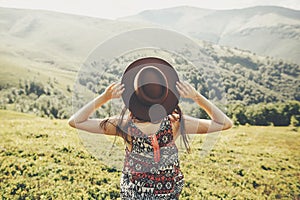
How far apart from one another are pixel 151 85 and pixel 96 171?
6.56 metres

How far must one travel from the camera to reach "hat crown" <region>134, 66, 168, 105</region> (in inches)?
110

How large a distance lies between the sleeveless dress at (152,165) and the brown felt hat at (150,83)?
1.18 feet

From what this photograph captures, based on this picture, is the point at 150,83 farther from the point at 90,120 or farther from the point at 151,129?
the point at 90,120

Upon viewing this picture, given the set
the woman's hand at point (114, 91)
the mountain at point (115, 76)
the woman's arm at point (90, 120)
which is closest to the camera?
the woman's hand at point (114, 91)

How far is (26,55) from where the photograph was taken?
7323 inches

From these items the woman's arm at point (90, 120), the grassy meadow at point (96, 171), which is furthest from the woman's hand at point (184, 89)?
the grassy meadow at point (96, 171)

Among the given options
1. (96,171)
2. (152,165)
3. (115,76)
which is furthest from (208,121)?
(96,171)

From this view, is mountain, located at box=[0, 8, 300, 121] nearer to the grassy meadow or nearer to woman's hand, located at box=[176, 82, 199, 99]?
woman's hand, located at box=[176, 82, 199, 99]

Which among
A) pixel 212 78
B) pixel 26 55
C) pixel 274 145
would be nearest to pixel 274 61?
pixel 26 55

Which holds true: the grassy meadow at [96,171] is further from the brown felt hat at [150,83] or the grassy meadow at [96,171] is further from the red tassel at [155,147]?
the brown felt hat at [150,83]

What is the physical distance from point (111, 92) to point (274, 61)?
194 metres

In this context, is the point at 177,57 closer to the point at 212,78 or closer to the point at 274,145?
the point at 212,78

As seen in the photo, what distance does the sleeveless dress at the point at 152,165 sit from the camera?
10.3 feet

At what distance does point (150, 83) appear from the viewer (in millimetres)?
2801
